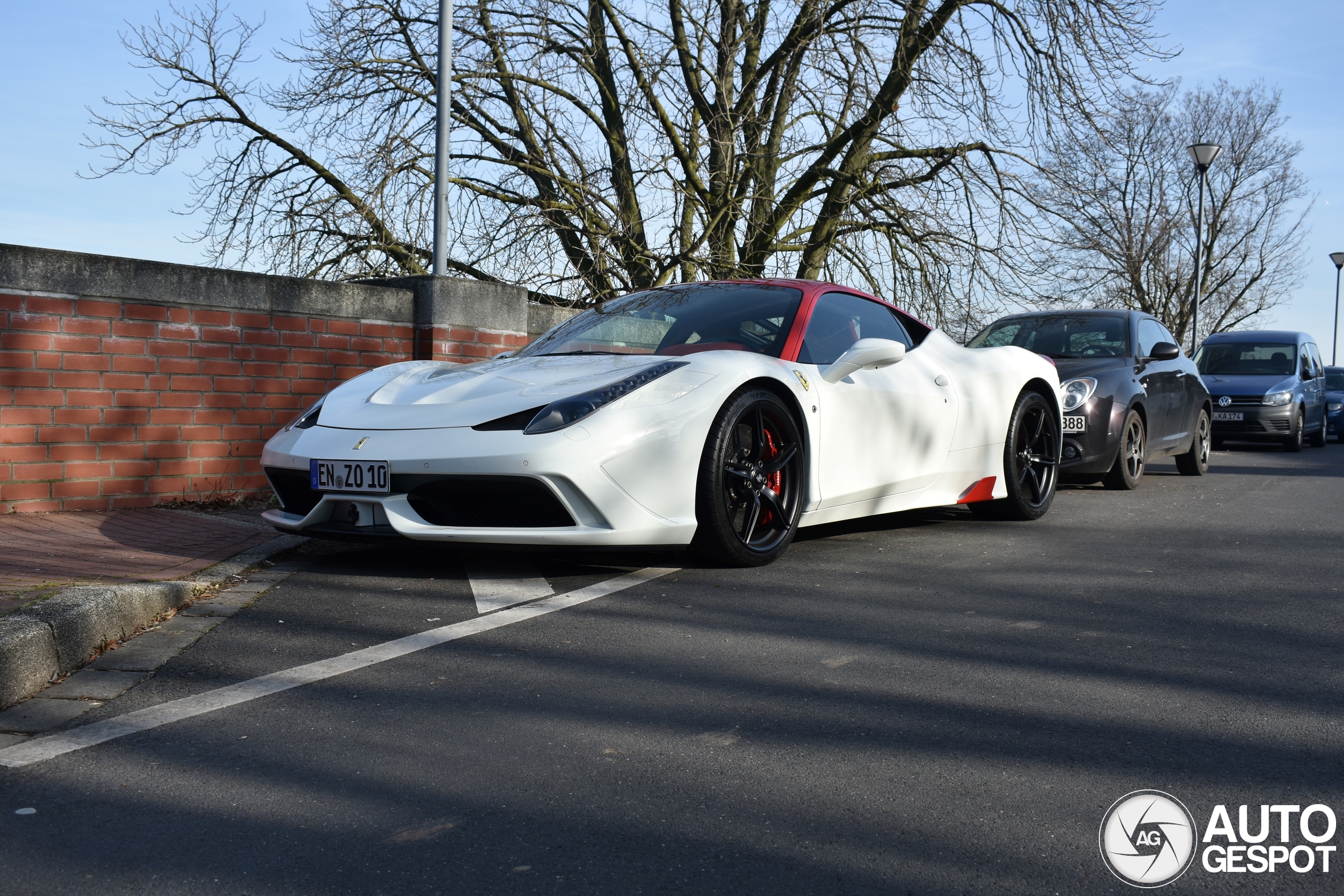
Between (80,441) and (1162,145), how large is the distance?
3835 cm

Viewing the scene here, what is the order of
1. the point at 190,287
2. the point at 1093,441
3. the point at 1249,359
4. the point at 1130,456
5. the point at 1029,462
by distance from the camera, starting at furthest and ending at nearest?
the point at 1249,359 → the point at 1130,456 → the point at 1093,441 → the point at 1029,462 → the point at 190,287

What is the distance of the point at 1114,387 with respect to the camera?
8672mm

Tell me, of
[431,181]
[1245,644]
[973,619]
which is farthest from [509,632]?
[431,181]

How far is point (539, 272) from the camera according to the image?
1299cm

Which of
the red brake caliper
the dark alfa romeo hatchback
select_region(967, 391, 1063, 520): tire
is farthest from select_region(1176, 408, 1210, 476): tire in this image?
the red brake caliper

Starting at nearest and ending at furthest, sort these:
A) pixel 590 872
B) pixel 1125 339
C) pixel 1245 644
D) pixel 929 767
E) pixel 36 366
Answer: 1. pixel 590 872
2. pixel 929 767
3. pixel 1245 644
4. pixel 36 366
5. pixel 1125 339

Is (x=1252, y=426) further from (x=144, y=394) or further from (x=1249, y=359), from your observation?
(x=144, y=394)

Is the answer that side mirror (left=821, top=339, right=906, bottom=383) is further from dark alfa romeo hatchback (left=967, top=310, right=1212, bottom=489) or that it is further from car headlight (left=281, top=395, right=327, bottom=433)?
dark alfa romeo hatchback (left=967, top=310, right=1212, bottom=489)

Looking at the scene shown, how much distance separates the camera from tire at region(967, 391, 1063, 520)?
672 cm

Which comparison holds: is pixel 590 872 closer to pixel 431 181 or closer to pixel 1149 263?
pixel 431 181

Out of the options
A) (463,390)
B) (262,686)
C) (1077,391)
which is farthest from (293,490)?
(1077,391)

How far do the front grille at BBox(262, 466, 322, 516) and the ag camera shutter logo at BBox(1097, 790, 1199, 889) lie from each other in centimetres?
333

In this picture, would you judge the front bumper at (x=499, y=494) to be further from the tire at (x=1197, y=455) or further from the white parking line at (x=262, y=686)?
the tire at (x=1197, y=455)

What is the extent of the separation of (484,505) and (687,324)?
5.30 ft
